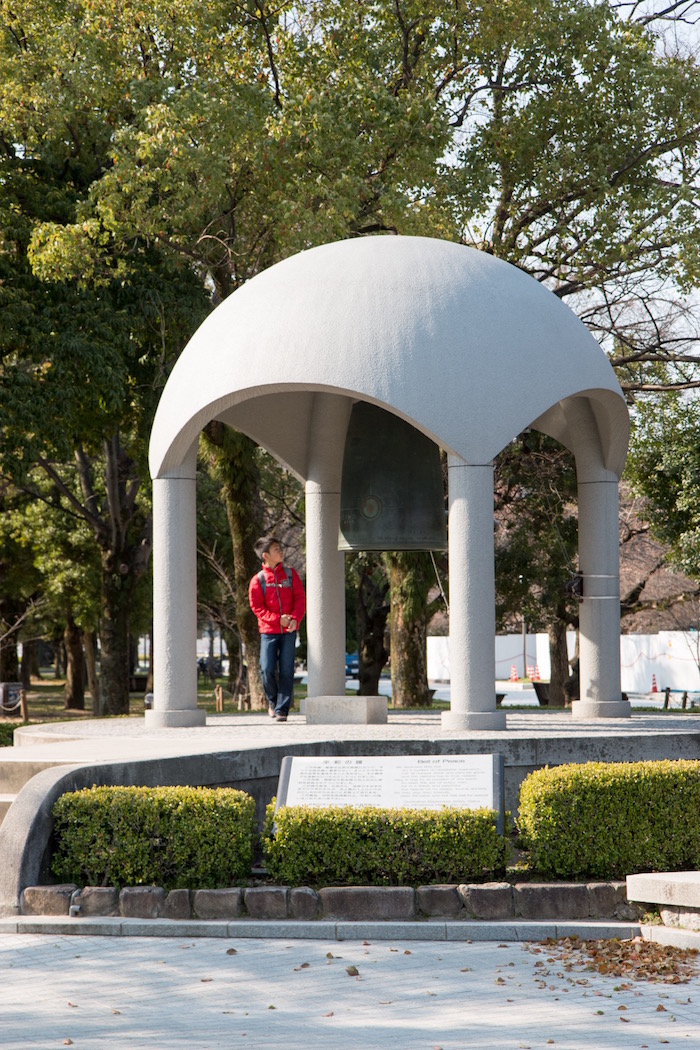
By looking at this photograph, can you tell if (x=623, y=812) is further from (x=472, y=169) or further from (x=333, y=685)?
(x=472, y=169)

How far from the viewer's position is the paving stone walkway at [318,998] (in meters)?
5.17

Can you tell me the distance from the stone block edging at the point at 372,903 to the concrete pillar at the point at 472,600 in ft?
11.1

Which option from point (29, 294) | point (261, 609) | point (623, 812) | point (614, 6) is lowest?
point (623, 812)

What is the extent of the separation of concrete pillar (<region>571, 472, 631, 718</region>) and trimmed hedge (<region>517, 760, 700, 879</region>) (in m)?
4.88

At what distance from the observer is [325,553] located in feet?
43.8

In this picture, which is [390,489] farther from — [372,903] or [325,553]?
[372,903]

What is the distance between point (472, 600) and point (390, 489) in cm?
193

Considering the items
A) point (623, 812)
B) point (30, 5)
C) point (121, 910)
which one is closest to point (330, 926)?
point (121, 910)

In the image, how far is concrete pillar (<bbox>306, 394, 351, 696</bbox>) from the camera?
13258 mm

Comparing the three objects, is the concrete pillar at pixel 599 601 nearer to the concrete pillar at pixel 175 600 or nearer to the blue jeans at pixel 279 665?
the blue jeans at pixel 279 665

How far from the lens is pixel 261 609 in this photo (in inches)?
494

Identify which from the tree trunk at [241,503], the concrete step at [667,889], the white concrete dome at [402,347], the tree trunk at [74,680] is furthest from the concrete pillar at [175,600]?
the tree trunk at [74,680]

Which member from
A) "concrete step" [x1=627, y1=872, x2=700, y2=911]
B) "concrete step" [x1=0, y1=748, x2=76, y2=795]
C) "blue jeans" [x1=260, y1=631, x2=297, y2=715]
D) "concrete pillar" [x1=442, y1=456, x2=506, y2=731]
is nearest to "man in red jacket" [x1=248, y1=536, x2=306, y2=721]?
"blue jeans" [x1=260, y1=631, x2=297, y2=715]

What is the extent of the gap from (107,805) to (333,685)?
5877mm
